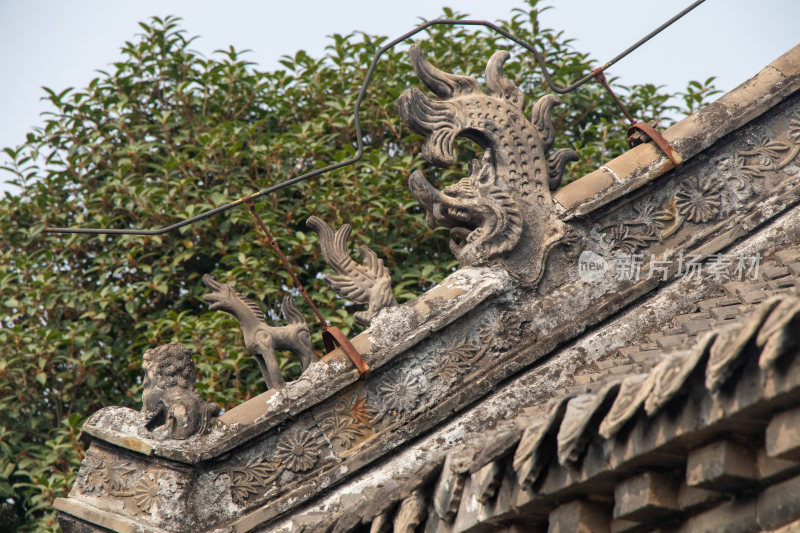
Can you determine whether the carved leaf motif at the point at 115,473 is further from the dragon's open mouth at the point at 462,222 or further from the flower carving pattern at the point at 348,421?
the dragon's open mouth at the point at 462,222

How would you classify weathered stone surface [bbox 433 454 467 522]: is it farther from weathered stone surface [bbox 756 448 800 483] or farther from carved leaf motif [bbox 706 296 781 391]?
carved leaf motif [bbox 706 296 781 391]

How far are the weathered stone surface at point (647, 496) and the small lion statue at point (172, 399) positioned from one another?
2.73 meters

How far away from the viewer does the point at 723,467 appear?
3254 mm

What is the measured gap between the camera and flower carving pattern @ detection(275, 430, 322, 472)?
5562 millimetres

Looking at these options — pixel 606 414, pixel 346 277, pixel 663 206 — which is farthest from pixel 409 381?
pixel 606 414

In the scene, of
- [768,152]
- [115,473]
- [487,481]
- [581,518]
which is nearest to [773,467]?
[581,518]

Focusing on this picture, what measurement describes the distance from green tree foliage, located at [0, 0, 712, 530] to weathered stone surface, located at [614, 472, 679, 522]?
18.9 ft

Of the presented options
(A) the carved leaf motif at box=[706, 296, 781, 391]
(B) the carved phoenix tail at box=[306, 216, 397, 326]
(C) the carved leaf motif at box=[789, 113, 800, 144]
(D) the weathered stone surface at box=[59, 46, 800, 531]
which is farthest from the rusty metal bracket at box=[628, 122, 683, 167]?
(A) the carved leaf motif at box=[706, 296, 781, 391]

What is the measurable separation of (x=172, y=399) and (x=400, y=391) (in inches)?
50.1

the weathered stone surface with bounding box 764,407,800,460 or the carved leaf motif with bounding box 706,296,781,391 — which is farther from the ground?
the carved leaf motif with bounding box 706,296,781,391

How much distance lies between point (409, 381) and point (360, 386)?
28 cm

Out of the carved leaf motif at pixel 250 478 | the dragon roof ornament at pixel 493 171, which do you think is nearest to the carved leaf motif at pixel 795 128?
the dragon roof ornament at pixel 493 171

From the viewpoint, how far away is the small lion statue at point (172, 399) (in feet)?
18.3

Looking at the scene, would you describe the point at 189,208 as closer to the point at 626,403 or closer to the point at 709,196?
the point at 709,196
